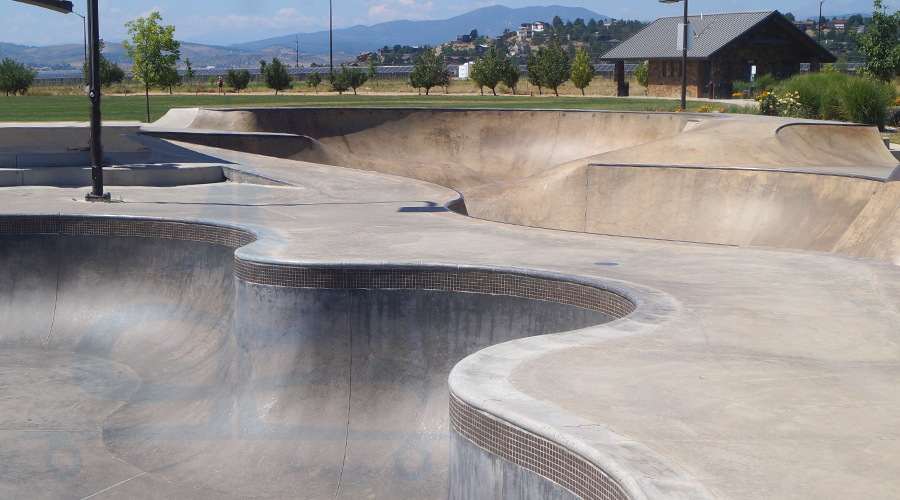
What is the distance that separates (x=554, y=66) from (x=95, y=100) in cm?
4584

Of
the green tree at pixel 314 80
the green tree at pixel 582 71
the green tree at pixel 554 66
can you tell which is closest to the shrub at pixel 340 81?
the green tree at pixel 314 80

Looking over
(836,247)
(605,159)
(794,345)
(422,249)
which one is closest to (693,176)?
(605,159)

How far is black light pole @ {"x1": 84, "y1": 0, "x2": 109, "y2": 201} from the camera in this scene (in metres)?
10.9

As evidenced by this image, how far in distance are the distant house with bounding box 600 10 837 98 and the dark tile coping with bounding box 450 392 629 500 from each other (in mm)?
45019

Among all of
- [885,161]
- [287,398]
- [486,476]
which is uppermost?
[885,161]

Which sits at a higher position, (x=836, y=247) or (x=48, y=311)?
(x=836, y=247)

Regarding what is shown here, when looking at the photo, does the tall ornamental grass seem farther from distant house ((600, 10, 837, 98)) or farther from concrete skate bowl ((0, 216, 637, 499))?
distant house ((600, 10, 837, 98))

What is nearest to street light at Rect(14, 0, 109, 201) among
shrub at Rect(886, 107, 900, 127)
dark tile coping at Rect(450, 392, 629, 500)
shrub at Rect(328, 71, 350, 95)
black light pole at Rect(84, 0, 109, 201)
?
black light pole at Rect(84, 0, 109, 201)

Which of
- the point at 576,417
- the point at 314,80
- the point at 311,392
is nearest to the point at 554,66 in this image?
the point at 314,80

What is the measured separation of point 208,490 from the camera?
21.5 feet

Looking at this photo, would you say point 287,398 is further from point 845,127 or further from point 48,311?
point 845,127

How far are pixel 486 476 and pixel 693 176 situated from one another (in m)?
12.9

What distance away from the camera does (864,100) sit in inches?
902

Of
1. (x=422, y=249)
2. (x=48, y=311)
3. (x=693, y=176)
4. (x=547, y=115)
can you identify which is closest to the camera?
(x=422, y=249)
